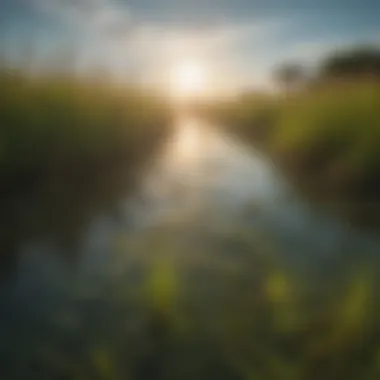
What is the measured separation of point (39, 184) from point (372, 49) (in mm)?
723

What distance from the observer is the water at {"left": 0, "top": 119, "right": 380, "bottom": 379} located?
1204mm

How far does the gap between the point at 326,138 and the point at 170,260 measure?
1.33 ft

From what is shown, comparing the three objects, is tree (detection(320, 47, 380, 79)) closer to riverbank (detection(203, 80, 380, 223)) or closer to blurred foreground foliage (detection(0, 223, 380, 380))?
riverbank (detection(203, 80, 380, 223))

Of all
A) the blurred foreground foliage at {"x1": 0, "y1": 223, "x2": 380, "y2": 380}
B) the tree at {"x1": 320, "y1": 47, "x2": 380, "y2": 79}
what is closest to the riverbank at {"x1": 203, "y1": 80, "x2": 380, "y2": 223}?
the tree at {"x1": 320, "y1": 47, "x2": 380, "y2": 79}

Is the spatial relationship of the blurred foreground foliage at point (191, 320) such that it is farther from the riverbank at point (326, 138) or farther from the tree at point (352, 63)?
the tree at point (352, 63)

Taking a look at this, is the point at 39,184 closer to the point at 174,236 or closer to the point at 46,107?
the point at 46,107

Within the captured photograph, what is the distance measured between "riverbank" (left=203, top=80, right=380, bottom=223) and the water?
4cm

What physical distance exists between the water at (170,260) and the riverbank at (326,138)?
1.5 inches

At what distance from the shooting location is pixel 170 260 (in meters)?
1.23

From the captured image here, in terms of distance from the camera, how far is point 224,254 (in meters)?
1.24

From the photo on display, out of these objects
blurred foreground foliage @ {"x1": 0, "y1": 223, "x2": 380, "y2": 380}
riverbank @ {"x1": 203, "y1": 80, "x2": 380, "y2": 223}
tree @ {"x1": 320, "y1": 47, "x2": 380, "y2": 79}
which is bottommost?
blurred foreground foliage @ {"x1": 0, "y1": 223, "x2": 380, "y2": 380}

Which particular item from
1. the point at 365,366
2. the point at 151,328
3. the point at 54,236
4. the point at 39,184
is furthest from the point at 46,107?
the point at 365,366

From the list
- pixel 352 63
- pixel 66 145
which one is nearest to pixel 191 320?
pixel 66 145

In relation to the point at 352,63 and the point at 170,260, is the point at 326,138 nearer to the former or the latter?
the point at 352,63
